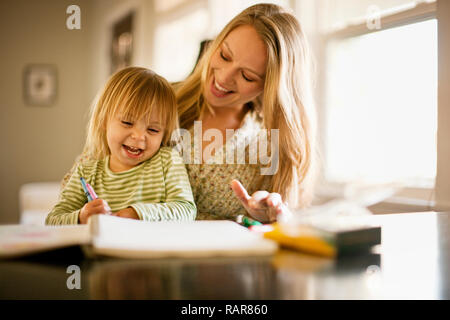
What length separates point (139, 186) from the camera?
1106 millimetres

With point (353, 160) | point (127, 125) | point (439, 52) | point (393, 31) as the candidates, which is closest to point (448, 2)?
point (439, 52)

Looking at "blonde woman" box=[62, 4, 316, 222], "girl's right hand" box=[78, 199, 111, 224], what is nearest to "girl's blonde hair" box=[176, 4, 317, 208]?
"blonde woman" box=[62, 4, 316, 222]

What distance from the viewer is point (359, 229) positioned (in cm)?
56

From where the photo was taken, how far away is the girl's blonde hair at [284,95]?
1187 millimetres

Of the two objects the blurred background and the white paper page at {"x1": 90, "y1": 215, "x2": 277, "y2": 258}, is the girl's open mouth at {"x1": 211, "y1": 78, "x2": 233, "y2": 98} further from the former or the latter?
the white paper page at {"x1": 90, "y1": 215, "x2": 277, "y2": 258}

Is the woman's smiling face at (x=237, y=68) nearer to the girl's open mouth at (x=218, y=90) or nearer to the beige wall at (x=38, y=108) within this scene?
the girl's open mouth at (x=218, y=90)

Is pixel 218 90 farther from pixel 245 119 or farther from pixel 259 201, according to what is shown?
pixel 259 201

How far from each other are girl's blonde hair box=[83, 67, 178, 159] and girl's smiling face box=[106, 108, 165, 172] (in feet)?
0.04

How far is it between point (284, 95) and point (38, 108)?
432 centimetres

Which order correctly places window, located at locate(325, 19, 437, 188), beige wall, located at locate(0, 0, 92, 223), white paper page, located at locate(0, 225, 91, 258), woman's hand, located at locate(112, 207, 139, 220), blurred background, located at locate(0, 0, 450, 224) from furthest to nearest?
1. beige wall, located at locate(0, 0, 92, 223)
2. window, located at locate(325, 19, 437, 188)
3. blurred background, located at locate(0, 0, 450, 224)
4. woman's hand, located at locate(112, 207, 139, 220)
5. white paper page, located at locate(0, 225, 91, 258)

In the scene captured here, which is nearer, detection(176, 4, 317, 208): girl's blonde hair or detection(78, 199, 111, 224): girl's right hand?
detection(78, 199, 111, 224): girl's right hand

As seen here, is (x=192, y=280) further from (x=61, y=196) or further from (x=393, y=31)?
(x=393, y=31)

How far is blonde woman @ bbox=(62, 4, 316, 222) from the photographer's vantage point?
1.19 m
